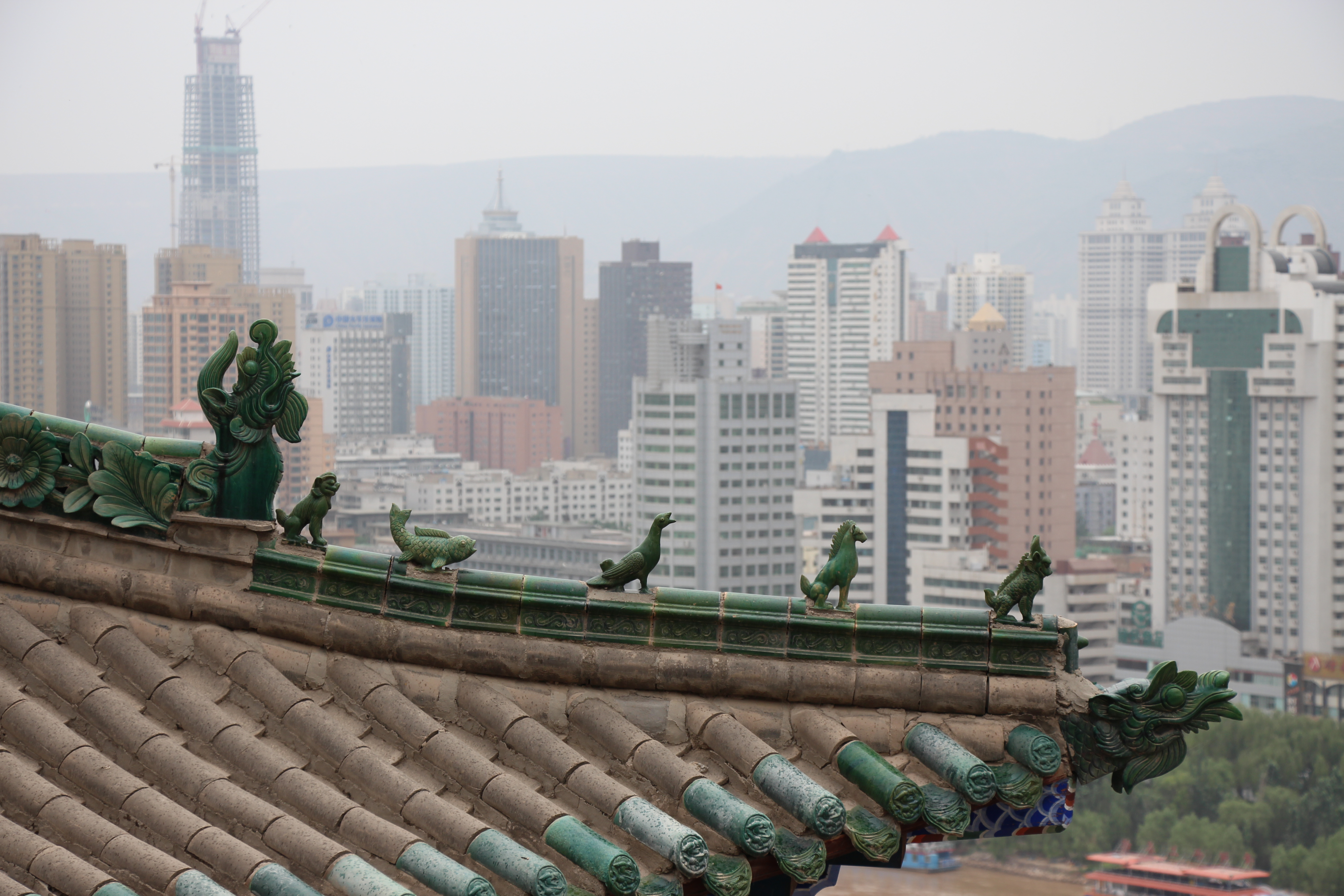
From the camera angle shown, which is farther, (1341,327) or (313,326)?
(313,326)

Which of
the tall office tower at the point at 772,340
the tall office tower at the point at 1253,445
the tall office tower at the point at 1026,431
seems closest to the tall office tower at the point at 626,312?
the tall office tower at the point at 772,340

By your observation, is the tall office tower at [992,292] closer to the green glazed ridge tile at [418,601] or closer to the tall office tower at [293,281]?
the tall office tower at [293,281]

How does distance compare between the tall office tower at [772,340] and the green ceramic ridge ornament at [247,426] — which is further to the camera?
the tall office tower at [772,340]

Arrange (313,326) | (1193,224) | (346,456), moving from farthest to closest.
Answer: (1193,224)
(313,326)
(346,456)

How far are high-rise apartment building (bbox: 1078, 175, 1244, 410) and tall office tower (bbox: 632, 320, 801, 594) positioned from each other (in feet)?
344

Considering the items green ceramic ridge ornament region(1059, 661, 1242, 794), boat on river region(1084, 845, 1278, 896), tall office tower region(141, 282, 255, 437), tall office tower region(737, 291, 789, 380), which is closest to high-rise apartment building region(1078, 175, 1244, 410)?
tall office tower region(737, 291, 789, 380)

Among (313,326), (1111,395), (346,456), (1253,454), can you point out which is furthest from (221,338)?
(1111,395)

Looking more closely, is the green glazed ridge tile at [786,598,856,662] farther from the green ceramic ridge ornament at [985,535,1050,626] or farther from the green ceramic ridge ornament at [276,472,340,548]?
the green ceramic ridge ornament at [276,472,340,548]

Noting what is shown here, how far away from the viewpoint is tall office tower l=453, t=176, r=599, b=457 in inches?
5763

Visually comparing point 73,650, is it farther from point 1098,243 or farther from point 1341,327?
point 1098,243

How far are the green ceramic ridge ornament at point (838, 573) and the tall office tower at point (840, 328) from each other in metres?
142

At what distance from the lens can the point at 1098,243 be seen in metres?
187

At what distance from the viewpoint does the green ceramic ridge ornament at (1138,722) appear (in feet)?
18.6

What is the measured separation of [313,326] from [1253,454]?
79.0 m
